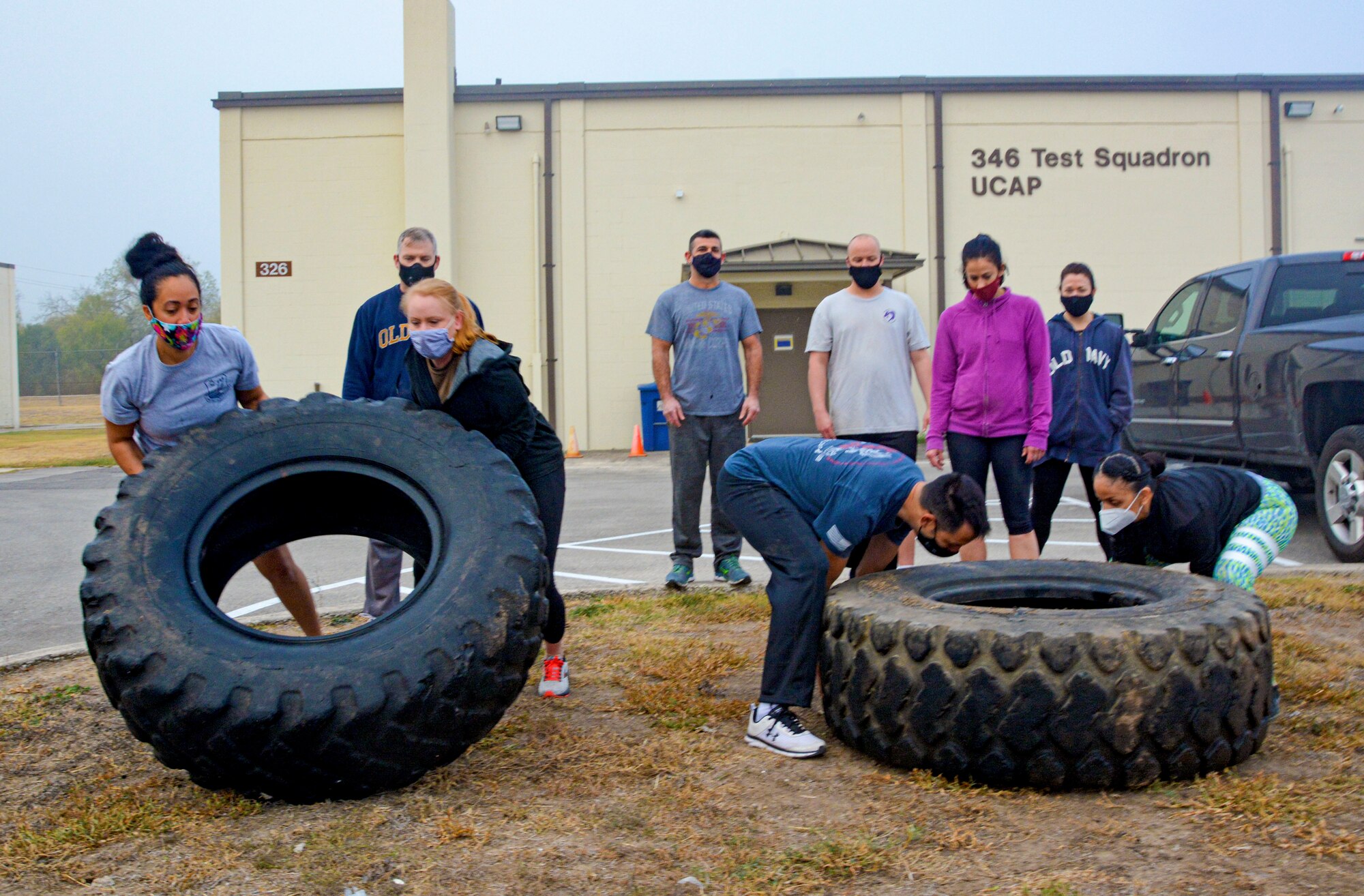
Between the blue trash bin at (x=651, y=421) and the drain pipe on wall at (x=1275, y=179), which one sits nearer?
the blue trash bin at (x=651, y=421)

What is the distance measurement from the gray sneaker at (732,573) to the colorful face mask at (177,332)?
296 cm

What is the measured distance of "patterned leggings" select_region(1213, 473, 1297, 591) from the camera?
418 cm

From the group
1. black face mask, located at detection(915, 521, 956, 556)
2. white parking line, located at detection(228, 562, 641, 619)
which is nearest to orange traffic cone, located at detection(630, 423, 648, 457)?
white parking line, located at detection(228, 562, 641, 619)

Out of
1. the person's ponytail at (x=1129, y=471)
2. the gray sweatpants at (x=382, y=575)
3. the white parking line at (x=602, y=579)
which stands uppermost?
the person's ponytail at (x=1129, y=471)

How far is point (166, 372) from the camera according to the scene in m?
3.91

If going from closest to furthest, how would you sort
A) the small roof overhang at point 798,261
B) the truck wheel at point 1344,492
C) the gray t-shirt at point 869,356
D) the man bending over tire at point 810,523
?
the man bending over tire at point 810,523
the gray t-shirt at point 869,356
the truck wheel at point 1344,492
the small roof overhang at point 798,261

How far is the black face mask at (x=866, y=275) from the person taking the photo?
553cm

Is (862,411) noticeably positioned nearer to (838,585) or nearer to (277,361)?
(838,585)

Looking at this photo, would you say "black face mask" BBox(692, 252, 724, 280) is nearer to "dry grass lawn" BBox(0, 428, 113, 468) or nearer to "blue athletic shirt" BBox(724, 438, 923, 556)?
"blue athletic shirt" BBox(724, 438, 923, 556)

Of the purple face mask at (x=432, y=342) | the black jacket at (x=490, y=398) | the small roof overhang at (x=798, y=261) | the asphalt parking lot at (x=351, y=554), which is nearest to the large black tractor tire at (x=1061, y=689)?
the black jacket at (x=490, y=398)

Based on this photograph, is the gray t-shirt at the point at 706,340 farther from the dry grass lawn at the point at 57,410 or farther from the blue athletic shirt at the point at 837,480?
the dry grass lawn at the point at 57,410

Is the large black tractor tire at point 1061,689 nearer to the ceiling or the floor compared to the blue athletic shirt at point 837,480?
nearer to the floor

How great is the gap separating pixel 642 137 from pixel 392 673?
1654cm

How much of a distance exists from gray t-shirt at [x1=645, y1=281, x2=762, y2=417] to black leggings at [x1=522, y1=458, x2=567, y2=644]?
198 centimetres
